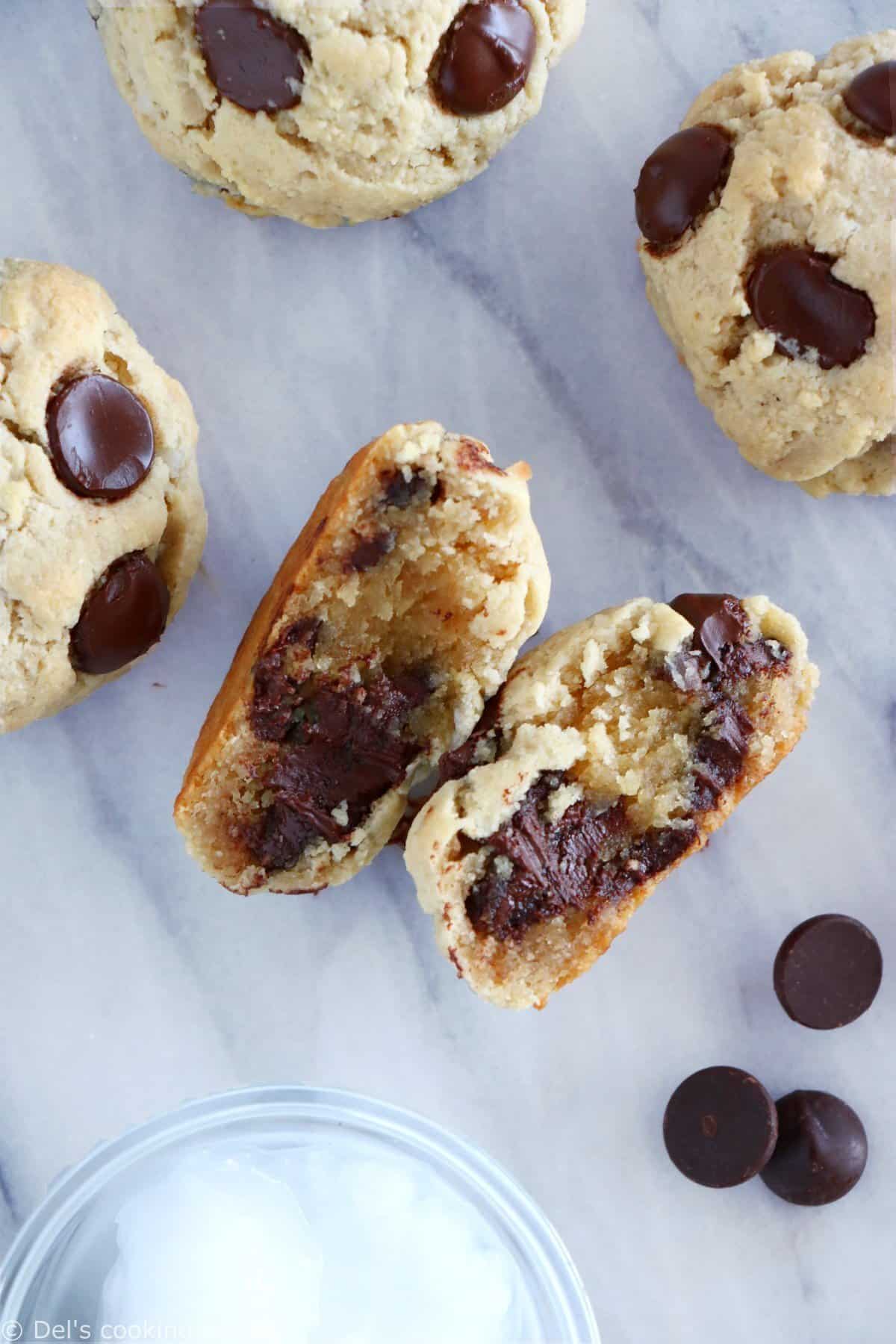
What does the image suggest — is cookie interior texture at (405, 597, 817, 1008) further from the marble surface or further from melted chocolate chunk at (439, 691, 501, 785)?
the marble surface

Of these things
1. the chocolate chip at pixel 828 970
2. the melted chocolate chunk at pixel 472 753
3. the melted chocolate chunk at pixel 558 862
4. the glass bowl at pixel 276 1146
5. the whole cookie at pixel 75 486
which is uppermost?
the whole cookie at pixel 75 486

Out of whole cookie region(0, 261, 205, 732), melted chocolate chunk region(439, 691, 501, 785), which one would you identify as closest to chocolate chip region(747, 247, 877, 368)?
melted chocolate chunk region(439, 691, 501, 785)

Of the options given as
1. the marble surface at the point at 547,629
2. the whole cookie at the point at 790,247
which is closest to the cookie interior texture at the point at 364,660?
the marble surface at the point at 547,629

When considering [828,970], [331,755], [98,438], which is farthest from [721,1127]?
[98,438]

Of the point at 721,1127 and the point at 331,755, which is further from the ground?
the point at 331,755

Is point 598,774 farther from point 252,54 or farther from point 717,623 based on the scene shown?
point 252,54

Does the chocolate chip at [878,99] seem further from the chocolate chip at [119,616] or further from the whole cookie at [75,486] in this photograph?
the chocolate chip at [119,616]

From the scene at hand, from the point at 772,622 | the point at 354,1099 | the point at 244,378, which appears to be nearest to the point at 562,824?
the point at 772,622
